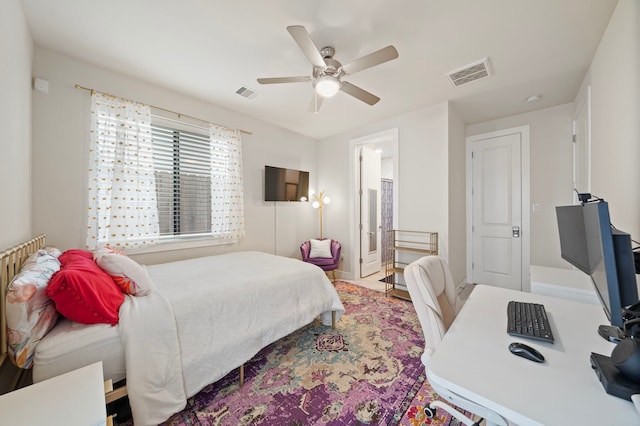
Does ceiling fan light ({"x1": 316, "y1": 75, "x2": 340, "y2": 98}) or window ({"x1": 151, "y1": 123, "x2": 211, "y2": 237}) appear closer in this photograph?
ceiling fan light ({"x1": 316, "y1": 75, "x2": 340, "y2": 98})

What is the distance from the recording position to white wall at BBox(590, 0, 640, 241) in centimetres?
139

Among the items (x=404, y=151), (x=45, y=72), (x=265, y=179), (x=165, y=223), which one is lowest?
(x=165, y=223)

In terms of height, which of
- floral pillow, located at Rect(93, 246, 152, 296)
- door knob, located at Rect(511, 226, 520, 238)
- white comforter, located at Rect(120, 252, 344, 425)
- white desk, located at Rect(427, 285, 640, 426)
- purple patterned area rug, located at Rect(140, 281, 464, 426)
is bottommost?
purple patterned area rug, located at Rect(140, 281, 464, 426)

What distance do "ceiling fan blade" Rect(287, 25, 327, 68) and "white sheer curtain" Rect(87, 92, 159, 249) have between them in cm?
203

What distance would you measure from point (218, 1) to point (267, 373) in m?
2.77

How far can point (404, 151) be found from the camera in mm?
3502

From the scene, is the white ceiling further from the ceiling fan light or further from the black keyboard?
the black keyboard

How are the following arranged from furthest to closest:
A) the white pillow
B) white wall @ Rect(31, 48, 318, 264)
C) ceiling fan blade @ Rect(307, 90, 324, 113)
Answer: the white pillow → ceiling fan blade @ Rect(307, 90, 324, 113) → white wall @ Rect(31, 48, 318, 264)

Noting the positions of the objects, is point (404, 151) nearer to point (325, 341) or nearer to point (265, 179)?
point (265, 179)

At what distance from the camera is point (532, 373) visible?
2.57ft

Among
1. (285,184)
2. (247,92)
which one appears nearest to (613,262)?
(247,92)

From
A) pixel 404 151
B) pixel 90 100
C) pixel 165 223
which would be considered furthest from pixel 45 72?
pixel 404 151

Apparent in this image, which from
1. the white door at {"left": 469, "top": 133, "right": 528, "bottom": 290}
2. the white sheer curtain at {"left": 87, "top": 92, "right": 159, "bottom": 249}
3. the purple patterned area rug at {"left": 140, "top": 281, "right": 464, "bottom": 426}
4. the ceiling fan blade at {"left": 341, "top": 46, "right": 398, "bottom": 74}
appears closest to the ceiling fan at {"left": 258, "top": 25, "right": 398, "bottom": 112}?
the ceiling fan blade at {"left": 341, "top": 46, "right": 398, "bottom": 74}

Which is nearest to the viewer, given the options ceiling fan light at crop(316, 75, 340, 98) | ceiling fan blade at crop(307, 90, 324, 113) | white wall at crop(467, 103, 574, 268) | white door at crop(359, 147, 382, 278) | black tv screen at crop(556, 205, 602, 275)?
black tv screen at crop(556, 205, 602, 275)
